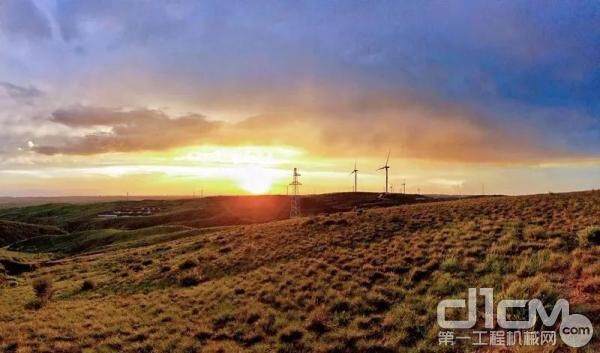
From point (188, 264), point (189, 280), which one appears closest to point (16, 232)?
point (188, 264)

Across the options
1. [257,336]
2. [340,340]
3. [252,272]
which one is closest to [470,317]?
[340,340]

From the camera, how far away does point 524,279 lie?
1406cm

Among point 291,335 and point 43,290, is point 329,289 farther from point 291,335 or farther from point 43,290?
point 43,290

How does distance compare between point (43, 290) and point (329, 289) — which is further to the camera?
point (43, 290)

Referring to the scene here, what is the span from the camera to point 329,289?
1789cm

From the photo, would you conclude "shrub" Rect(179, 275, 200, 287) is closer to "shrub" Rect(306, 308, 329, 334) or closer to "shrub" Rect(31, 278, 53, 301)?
"shrub" Rect(31, 278, 53, 301)

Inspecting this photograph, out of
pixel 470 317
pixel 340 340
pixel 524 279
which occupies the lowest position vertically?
pixel 340 340

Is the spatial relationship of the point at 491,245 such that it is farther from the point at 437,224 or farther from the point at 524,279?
the point at 437,224

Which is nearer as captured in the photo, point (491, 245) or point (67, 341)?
point (67, 341)

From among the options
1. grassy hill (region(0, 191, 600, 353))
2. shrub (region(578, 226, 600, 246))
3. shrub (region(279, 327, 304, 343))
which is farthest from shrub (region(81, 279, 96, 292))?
shrub (region(578, 226, 600, 246))

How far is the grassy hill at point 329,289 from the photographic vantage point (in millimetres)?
13109

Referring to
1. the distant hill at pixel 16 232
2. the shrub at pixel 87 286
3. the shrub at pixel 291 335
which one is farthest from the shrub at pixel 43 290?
the distant hill at pixel 16 232

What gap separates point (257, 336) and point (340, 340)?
3421 mm

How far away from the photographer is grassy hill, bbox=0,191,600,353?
13109 mm
